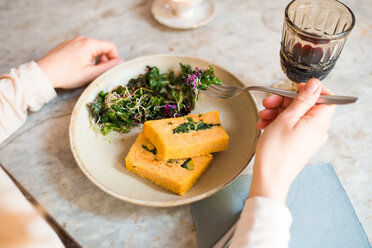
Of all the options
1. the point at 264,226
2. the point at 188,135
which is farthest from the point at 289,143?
the point at 188,135

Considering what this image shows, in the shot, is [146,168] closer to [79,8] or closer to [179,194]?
[179,194]

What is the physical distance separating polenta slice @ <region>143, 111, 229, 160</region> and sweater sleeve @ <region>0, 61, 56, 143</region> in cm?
53

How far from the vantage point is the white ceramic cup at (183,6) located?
63.9 inches

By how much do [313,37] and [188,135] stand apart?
0.58 meters

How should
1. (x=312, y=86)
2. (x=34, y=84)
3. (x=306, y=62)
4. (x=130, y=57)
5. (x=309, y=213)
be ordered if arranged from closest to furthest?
(x=312, y=86) → (x=309, y=213) → (x=306, y=62) → (x=34, y=84) → (x=130, y=57)

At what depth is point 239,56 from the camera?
1.56 metres

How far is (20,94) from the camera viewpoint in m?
1.25

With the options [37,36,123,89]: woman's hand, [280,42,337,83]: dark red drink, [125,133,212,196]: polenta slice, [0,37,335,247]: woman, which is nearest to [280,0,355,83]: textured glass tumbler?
[280,42,337,83]: dark red drink

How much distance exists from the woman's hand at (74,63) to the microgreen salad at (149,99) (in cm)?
17

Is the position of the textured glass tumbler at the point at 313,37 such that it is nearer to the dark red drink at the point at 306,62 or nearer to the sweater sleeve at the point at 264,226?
the dark red drink at the point at 306,62

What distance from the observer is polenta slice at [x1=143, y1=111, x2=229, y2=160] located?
1.06m

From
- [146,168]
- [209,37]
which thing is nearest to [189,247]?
[146,168]

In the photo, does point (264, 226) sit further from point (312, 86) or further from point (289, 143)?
point (312, 86)

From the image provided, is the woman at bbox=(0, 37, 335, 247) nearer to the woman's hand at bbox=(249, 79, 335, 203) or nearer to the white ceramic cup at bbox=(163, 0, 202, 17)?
the woman's hand at bbox=(249, 79, 335, 203)
